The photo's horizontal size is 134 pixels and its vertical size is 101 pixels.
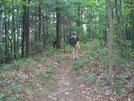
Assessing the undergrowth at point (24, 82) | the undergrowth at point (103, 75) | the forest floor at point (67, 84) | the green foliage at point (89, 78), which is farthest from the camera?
the green foliage at point (89, 78)

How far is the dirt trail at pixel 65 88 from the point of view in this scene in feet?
23.2

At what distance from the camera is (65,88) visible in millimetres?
8078

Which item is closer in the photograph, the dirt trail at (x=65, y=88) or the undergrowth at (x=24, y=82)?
the dirt trail at (x=65, y=88)

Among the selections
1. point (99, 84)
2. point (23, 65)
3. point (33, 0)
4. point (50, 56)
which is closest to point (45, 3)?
point (33, 0)

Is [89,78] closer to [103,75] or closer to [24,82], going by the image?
[103,75]

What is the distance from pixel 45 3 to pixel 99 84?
38.4ft

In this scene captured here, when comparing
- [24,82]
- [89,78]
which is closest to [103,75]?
[89,78]

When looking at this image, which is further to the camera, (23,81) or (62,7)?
(62,7)

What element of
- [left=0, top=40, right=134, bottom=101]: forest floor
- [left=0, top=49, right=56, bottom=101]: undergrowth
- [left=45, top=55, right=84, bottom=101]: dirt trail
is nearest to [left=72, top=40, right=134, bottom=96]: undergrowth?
[left=0, top=40, right=134, bottom=101]: forest floor

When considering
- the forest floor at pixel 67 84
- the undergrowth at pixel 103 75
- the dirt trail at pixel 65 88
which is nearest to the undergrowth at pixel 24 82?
the forest floor at pixel 67 84

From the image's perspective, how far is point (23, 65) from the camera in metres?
11.3

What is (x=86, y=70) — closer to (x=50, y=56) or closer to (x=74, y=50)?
(x=74, y=50)

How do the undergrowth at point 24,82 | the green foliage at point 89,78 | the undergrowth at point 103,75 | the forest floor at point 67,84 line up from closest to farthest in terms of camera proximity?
the forest floor at point 67,84 → the undergrowth at point 103,75 → the undergrowth at point 24,82 → the green foliage at point 89,78

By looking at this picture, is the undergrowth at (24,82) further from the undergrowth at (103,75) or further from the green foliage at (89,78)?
the undergrowth at (103,75)
